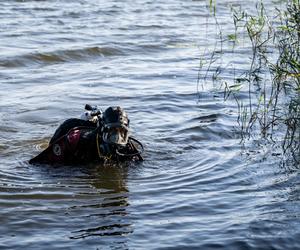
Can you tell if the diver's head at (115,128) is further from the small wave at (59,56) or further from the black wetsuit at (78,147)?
the small wave at (59,56)

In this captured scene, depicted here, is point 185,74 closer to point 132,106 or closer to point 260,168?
point 132,106

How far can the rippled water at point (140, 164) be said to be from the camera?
19.4 feet

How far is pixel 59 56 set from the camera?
13.0 metres

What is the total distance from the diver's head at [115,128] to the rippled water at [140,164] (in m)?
0.48

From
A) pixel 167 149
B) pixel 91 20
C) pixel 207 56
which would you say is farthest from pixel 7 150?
pixel 91 20

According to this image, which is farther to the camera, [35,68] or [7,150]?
[35,68]

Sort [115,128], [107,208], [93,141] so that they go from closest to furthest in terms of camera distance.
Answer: [107,208], [115,128], [93,141]

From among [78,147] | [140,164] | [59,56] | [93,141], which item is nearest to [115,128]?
[93,141]

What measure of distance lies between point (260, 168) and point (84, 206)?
1.92m

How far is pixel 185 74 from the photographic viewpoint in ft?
39.4

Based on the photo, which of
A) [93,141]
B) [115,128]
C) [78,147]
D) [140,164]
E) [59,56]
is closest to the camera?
[115,128]

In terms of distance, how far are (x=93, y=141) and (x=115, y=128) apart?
44 centimetres

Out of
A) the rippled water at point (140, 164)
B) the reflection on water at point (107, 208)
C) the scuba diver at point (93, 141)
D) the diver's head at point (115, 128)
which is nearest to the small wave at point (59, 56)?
the rippled water at point (140, 164)

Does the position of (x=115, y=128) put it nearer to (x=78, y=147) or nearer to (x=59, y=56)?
(x=78, y=147)
